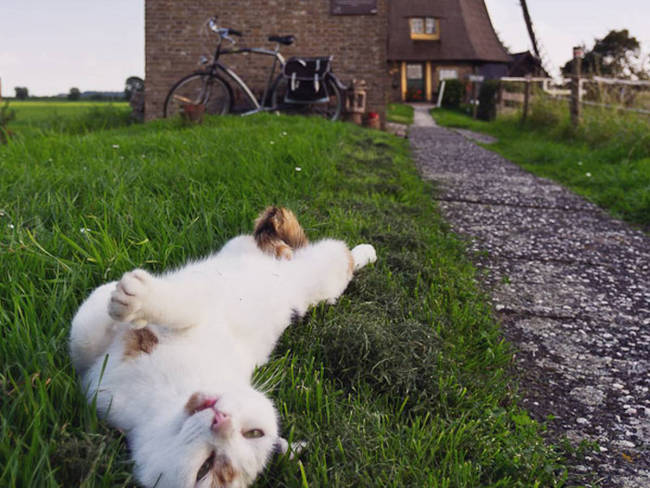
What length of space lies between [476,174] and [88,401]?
6.23m

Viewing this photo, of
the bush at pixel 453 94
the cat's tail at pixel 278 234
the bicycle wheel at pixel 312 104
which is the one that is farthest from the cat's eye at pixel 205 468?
the bush at pixel 453 94

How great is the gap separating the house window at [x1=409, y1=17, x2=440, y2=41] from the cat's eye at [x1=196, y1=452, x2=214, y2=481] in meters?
31.3

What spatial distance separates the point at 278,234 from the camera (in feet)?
8.14

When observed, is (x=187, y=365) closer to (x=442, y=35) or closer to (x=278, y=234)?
(x=278, y=234)

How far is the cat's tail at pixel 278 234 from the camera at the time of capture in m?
2.42

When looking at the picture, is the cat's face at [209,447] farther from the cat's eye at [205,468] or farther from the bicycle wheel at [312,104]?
the bicycle wheel at [312,104]

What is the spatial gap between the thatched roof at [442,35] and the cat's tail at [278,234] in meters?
28.2

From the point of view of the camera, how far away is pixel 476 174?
6.98 metres

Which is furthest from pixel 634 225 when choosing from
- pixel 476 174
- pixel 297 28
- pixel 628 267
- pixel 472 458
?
pixel 297 28

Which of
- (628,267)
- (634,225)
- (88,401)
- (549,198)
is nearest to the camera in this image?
(88,401)

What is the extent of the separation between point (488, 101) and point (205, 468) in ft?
65.0

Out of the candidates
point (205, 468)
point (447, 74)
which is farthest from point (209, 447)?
point (447, 74)

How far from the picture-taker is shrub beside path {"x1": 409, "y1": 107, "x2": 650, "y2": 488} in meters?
1.90

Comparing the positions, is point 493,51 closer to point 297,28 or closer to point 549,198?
A: point 297,28
